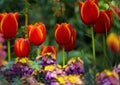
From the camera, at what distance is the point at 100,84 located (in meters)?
1.99

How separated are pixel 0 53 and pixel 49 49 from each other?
0.83 meters

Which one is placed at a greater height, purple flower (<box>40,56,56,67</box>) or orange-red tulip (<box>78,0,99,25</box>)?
orange-red tulip (<box>78,0,99,25</box>)

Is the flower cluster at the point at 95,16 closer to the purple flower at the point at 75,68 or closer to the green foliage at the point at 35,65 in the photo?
the purple flower at the point at 75,68

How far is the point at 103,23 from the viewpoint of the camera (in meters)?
2.57

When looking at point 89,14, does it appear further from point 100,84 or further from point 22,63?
→ point 100,84

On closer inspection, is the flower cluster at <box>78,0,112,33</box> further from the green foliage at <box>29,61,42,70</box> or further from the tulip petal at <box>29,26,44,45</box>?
the green foliage at <box>29,61,42,70</box>

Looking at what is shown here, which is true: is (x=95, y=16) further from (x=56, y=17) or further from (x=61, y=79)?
(x=56, y=17)

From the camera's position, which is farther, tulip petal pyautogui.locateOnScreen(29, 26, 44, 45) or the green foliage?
tulip petal pyautogui.locateOnScreen(29, 26, 44, 45)

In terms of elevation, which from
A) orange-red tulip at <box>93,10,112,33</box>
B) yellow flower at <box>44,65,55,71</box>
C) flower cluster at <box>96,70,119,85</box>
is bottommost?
yellow flower at <box>44,65,55,71</box>

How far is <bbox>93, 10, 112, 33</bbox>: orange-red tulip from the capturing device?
2553 mm

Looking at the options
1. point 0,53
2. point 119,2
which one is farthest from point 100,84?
point 119,2

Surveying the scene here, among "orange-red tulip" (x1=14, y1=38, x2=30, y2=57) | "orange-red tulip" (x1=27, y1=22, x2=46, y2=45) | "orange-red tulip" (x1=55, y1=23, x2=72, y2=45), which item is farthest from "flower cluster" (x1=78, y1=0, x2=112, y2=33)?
"orange-red tulip" (x1=14, y1=38, x2=30, y2=57)

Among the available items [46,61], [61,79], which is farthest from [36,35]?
[61,79]

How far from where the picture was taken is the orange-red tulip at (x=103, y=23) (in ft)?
8.38
